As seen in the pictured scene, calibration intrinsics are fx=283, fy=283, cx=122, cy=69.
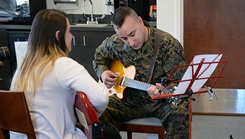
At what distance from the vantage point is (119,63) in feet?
6.62

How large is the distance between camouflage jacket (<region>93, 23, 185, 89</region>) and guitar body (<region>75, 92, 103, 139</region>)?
0.69 m

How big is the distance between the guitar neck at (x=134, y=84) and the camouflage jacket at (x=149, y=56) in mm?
57

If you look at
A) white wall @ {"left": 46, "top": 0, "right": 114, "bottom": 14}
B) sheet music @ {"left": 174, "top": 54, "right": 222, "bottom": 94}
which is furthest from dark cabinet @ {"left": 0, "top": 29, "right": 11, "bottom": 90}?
sheet music @ {"left": 174, "top": 54, "right": 222, "bottom": 94}

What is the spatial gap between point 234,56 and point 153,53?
5.59 feet

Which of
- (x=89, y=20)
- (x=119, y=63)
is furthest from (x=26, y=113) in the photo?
(x=89, y=20)

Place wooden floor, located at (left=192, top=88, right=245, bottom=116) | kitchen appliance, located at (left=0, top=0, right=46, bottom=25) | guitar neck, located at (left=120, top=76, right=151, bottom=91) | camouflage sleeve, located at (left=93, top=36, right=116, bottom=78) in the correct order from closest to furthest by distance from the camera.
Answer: guitar neck, located at (left=120, top=76, right=151, bottom=91) < camouflage sleeve, located at (left=93, top=36, right=116, bottom=78) < wooden floor, located at (left=192, top=88, right=245, bottom=116) < kitchen appliance, located at (left=0, top=0, right=46, bottom=25)

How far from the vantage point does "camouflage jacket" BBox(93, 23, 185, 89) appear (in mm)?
1774

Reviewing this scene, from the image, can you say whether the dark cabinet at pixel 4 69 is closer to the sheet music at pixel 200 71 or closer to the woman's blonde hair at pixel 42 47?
the woman's blonde hair at pixel 42 47

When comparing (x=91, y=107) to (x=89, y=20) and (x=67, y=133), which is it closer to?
(x=67, y=133)

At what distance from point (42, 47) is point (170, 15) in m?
1.93

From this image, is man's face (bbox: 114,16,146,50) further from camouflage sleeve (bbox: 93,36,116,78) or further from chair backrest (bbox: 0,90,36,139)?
chair backrest (bbox: 0,90,36,139)

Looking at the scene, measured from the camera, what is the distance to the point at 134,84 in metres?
1.82

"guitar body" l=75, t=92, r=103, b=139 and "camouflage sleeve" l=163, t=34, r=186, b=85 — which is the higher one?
"camouflage sleeve" l=163, t=34, r=186, b=85

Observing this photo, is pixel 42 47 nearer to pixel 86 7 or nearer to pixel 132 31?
pixel 132 31
